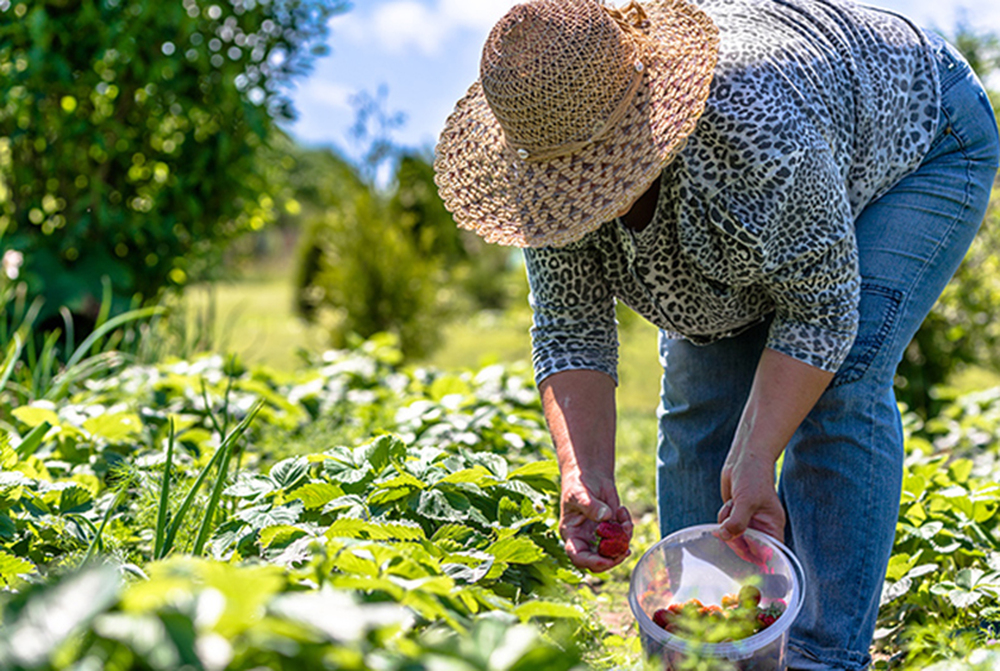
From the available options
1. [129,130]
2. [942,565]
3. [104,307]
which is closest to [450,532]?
[942,565]

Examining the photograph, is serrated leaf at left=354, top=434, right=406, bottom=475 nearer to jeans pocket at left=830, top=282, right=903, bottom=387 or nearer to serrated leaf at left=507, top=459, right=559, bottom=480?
serrated leaf at left=507, top=459, right=559, bottom=480

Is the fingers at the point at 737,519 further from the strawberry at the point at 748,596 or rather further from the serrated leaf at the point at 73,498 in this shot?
the serrated leaf at the point at 73,498

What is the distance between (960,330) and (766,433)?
3425 mm

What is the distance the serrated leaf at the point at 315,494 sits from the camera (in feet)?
5.11

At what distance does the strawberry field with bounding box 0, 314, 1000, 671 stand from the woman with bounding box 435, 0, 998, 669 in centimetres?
23

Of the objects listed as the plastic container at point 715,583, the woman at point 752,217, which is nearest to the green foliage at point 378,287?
the woman at point 752,217

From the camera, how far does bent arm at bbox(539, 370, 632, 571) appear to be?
162 centimetres

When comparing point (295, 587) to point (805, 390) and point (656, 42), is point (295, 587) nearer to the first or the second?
point (805, 390)

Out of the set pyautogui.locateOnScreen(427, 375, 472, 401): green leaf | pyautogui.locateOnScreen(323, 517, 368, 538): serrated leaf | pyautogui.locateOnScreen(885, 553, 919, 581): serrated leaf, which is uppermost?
pyautogui.locateOnScreen(323, 517, 368, 538): serrated leaf

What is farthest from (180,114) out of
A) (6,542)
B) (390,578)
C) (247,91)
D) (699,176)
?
(390,578)

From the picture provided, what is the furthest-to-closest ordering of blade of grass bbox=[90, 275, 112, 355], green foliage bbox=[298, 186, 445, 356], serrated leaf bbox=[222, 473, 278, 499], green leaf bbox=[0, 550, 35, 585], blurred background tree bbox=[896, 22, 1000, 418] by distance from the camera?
green foliage bbox=[298, 186, 445, 356] < blurred background tree bbox=[896, 22, 1000, 418] < blade of grass bbox=[90, 275, 112, 355] < serrated leaf bbox=[222, 473, 278, 499] < green leaf bbox=[0, 550, 35, 585]

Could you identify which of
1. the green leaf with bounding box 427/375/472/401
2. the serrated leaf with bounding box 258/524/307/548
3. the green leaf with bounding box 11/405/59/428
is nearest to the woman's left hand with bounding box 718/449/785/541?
the serrated leaf with bounding box 258/524/307/548

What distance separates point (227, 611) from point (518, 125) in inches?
37.4

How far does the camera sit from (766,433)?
1.53 metres
